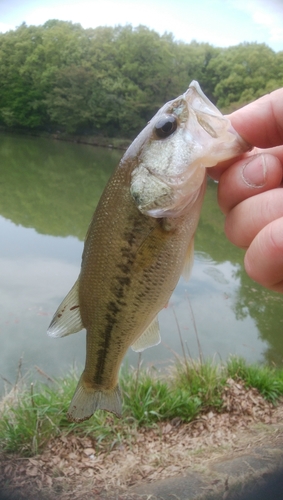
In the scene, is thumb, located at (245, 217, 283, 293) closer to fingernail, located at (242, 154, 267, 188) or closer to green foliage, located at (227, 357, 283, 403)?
fingernail, located at (242, 154, 267, 188)

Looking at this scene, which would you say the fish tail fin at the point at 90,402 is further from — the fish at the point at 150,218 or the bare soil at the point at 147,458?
the bare soil at the point at 147,458

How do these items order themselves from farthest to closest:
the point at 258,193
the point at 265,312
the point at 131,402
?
the point at 265,312 < the point at 131,402 < the point at 258,193

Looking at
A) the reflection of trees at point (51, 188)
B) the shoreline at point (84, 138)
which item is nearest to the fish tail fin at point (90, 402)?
the reflection of trees at point (51, 188)

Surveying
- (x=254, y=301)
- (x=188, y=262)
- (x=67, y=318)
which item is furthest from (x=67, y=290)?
(x=188, y=262)

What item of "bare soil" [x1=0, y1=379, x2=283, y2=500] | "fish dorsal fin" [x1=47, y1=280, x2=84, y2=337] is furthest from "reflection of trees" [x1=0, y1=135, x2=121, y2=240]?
"fish dorsal fin" [x1=47, y1=280, x2=84, y2=337]

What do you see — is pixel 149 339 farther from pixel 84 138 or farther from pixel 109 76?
pixel 109 76

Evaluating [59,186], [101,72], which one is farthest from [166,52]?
[59,186]

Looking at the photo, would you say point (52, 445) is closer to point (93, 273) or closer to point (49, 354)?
point (49, 354)
